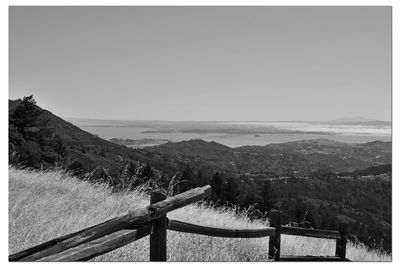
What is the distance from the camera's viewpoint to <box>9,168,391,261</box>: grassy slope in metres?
5.21

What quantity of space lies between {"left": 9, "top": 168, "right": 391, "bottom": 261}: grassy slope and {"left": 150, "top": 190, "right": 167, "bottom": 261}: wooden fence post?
3.83 feet

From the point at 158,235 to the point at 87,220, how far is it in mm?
2820

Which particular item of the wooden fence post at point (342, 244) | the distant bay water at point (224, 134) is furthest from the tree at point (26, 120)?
the wooden fence post at point (342, 244)

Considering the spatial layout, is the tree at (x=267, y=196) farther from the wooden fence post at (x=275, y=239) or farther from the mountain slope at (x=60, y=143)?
the wooden fence post at (x=275, y=239)

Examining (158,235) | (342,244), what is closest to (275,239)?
(342,244)

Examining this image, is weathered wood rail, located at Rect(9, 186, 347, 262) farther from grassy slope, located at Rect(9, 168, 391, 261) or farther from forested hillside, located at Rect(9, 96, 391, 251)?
forested hillside, located at Rect(9, 96, 391, 251)

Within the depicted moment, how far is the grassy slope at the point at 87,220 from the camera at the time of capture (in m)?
5.21

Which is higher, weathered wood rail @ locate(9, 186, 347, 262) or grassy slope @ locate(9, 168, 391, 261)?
weathered wood rail @ locate(9, 186, 347, 262)

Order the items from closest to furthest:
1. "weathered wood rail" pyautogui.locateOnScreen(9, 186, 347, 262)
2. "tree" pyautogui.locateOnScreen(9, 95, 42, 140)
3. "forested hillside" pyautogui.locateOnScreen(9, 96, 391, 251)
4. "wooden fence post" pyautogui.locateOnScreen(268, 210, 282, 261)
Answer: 1. "weathered wood rail" pyautogui.locateOnScreen(9, 186, 347, 262)
2. "wooden fence post" pyautogui.locateOnScreen(268, 210, 282, 261)
3. "forested hillside" pyautogui.locateOnScreen(9, 96, 391, 251)
4. "tree" pyautogui.locateOnScreen(9, 95, 42, 140)

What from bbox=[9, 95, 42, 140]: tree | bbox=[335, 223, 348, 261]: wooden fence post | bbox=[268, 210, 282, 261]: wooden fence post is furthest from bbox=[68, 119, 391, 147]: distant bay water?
bbox=[9, 95, 42, 140]: tree
